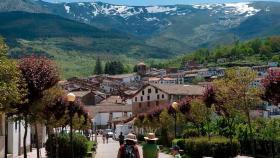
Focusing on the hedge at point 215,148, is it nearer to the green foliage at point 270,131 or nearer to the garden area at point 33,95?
the green foliage at point 270,131

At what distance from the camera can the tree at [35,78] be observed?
81.7ft

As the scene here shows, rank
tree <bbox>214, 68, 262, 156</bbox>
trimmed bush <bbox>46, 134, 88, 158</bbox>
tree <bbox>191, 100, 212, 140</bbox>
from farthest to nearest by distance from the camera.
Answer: tree <bbox>191, 100, 212, 140</bbox> → tree <bbox>214, 68, 262, 156</bbox> → trimmed bush <bbox>46, 134, 88, 158</bbox>

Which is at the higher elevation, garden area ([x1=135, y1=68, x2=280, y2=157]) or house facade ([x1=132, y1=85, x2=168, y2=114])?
house facade ([x1=132, y1=85, x2=168, y2=114])

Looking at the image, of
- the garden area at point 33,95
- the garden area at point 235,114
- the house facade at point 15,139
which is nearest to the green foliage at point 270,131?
the garden area at point 235,114

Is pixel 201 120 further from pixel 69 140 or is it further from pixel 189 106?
pixel 69 140

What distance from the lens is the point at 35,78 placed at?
82.4 ft

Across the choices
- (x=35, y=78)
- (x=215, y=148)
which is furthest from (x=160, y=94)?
(x=35, y=78)

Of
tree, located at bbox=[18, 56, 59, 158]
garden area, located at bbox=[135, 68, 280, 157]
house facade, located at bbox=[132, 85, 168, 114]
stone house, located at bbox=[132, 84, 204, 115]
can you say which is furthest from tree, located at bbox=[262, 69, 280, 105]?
house facade, located at bbox=[132, 85, 168, 114]

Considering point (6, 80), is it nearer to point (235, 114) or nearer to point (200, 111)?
point (235, 114)

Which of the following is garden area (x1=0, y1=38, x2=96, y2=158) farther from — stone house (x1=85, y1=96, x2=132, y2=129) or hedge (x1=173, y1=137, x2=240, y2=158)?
stone house (x1=85, y1=96, x2=132, y2=129)

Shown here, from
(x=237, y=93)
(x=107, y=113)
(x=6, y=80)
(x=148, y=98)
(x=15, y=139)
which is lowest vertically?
(x=15, y=139)

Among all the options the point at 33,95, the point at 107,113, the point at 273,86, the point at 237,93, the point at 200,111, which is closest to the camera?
the point at 273,86

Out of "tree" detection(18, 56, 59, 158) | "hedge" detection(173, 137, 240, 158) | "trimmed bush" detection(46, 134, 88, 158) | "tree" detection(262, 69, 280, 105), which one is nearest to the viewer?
"tree" detection(262, 69, 280, 105)

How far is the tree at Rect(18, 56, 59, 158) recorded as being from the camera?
24.9 meters
